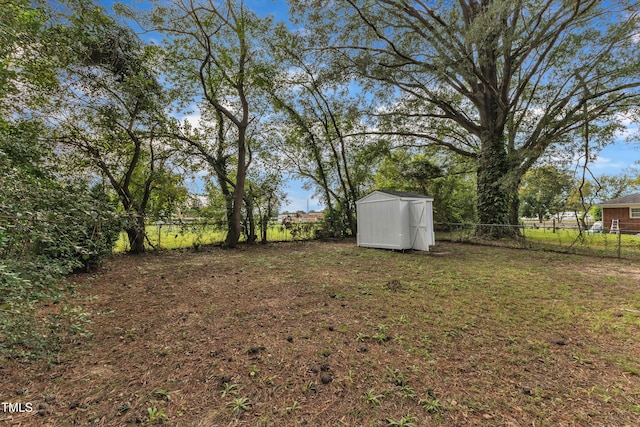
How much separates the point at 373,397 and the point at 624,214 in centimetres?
2537

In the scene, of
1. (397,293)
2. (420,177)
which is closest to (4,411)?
(397,293)

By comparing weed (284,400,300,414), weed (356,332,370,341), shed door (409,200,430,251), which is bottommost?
weed (284,400,300,414)

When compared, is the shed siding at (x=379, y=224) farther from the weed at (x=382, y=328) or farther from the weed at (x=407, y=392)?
the weed at (x=407, y=392)

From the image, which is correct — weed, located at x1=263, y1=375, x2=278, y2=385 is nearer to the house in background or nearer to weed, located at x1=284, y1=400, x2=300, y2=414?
weed, located at x1=284, y1=400, x2=300, y2=414

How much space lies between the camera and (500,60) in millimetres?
10102

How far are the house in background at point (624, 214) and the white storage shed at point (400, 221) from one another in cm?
1741

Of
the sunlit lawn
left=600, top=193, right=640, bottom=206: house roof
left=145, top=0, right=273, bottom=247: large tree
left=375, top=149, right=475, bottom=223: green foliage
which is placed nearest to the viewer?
left=145, top=0, right=273, bottom=247: large tree

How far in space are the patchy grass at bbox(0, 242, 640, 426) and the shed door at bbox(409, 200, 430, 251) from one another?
11.7 ft

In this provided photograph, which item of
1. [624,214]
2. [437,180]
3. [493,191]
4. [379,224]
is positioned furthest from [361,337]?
[624,214]

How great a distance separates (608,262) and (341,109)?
9635mm

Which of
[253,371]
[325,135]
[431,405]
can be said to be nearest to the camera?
[431,405]

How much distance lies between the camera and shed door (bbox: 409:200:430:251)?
7727mm

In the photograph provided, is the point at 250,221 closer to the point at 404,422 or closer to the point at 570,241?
the point at 404,422

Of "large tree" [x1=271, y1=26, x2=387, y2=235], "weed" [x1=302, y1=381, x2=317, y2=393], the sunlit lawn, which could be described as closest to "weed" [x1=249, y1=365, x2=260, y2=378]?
"weed" [x1=302, y1=381, x2=317, y2=393]
